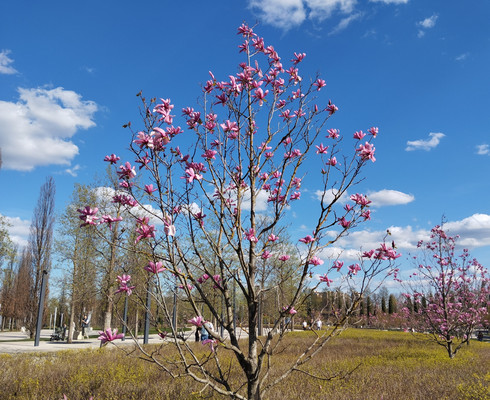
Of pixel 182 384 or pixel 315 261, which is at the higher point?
pixel 315 261

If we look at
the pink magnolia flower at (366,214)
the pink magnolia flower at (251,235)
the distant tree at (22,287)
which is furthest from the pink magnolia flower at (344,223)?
the distant tree at (22,287)

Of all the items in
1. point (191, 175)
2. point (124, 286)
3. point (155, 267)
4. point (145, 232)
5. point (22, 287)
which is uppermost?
point (191, 175)

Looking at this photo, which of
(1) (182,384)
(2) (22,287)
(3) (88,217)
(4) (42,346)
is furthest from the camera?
(2) (22,287)

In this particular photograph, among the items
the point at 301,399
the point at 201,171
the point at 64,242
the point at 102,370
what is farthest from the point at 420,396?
the point at 64,242

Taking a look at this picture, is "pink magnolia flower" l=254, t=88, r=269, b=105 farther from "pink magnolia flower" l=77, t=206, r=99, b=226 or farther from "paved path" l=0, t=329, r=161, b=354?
"paved path" l=0, t=329, r=161, b=354

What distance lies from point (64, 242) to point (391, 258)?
16426 mm

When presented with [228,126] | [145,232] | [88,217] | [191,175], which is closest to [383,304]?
[228,126]

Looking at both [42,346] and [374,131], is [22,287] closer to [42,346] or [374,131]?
[42,346]

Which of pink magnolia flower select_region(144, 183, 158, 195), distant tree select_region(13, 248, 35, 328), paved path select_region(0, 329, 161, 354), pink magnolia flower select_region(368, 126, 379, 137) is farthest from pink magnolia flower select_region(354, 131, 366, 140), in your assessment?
distant tree select_region(13, 248, 35, 328)

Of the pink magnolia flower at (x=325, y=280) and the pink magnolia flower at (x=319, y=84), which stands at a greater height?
the pink magnolia flower at (x=319, y=84)

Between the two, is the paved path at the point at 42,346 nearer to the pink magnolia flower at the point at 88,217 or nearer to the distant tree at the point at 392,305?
the pink magnolia flower at the point at 88,217

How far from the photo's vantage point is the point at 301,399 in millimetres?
5242

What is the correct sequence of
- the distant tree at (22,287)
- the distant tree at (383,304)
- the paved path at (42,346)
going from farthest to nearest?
1. the distant tree at (383,304)
2. the distant tree at (22,287)
3. the paved path at (42,346)

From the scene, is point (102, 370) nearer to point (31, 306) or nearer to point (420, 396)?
point (420, 396)
